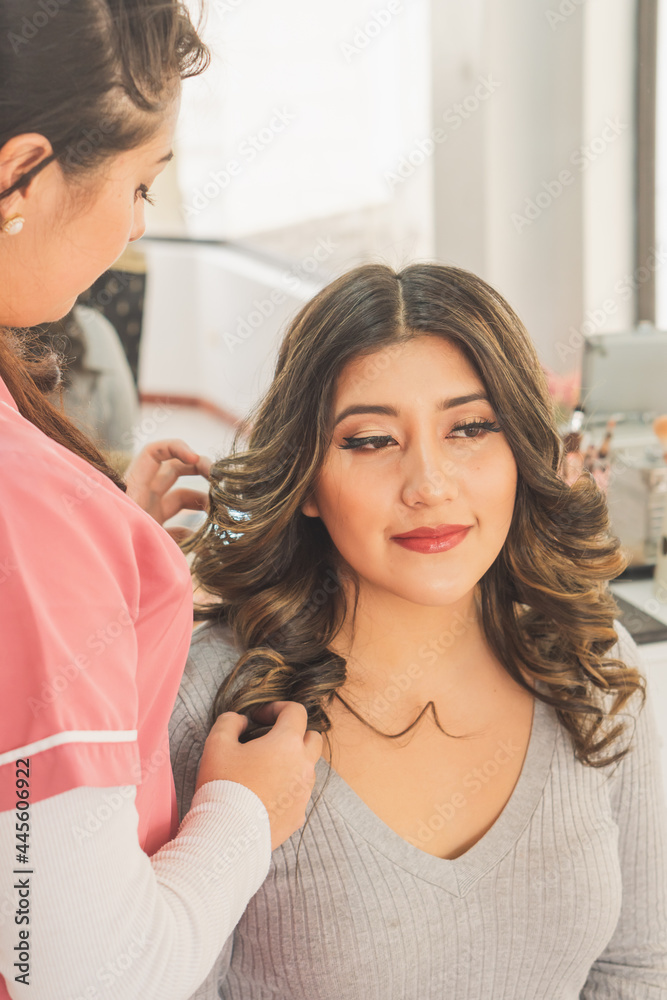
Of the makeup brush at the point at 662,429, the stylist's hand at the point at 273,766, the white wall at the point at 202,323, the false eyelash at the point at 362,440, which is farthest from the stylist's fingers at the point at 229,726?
the white wall at the point at 202,323

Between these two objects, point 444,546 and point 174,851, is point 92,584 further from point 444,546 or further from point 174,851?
point 444,546

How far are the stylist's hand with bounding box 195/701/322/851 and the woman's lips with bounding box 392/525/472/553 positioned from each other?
0.24 metres

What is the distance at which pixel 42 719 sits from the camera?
64 cm

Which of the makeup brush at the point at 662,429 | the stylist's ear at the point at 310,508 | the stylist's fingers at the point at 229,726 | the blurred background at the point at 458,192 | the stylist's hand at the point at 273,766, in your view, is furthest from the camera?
the blurred background at the point at 458,192

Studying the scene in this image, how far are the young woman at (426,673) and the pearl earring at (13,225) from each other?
0.52m

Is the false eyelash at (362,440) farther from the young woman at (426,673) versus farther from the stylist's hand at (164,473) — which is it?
the stylist's hand at (164,473)

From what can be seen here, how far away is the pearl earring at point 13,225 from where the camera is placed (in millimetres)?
664

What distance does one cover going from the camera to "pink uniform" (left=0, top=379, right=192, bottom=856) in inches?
25.0

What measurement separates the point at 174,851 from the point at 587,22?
10.7 ft

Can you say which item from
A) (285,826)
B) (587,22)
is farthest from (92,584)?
(587,22)

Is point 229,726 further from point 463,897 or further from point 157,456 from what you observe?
point 157,456

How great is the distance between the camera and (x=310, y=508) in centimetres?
122

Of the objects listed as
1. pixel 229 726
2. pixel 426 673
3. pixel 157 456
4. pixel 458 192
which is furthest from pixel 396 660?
pixel 458 192

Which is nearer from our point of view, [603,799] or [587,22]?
[603,799]
